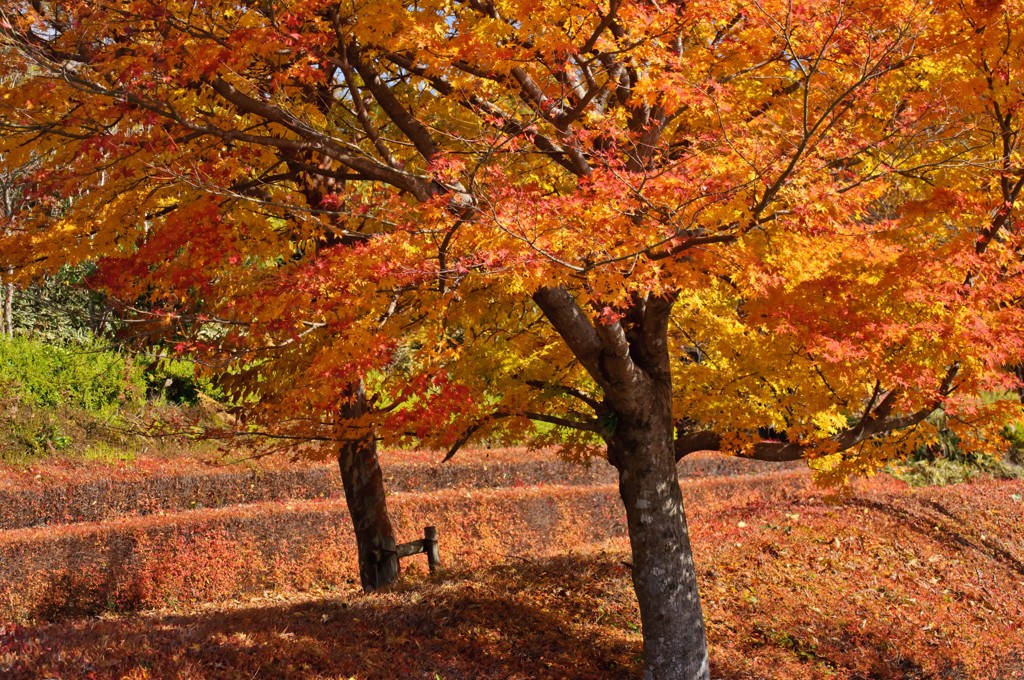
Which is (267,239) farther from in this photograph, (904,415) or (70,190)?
(904,415)

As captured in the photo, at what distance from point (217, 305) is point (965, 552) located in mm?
10002

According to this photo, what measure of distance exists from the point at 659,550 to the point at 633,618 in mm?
2220

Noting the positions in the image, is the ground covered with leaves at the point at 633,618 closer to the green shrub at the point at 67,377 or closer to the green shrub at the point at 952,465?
the green shrub at the point at 952,465

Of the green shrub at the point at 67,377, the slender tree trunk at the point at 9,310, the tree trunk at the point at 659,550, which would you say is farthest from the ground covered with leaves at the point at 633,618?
the slender tree trunk at the point at 9,310

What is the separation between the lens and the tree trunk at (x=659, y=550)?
Result: 783 cm

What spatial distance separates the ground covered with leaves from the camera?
6.90 meters

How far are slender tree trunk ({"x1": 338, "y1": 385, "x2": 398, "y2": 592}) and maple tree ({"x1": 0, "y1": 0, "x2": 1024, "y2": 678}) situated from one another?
4.74ft

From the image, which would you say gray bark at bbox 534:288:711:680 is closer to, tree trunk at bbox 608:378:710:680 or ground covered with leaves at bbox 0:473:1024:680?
tree trunk at bbox 608:378:710:680

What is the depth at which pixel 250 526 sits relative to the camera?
13.4 m

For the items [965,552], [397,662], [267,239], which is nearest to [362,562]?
[397,662]

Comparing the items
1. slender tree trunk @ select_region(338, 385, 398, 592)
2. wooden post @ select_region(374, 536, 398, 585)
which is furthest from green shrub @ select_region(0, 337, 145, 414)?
wooden post @ select_region(374, 536, 398, 585)

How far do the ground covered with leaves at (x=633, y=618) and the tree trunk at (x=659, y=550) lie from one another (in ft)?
2.81

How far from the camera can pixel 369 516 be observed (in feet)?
33.7

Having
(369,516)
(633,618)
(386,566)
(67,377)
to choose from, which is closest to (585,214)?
(633,618)
